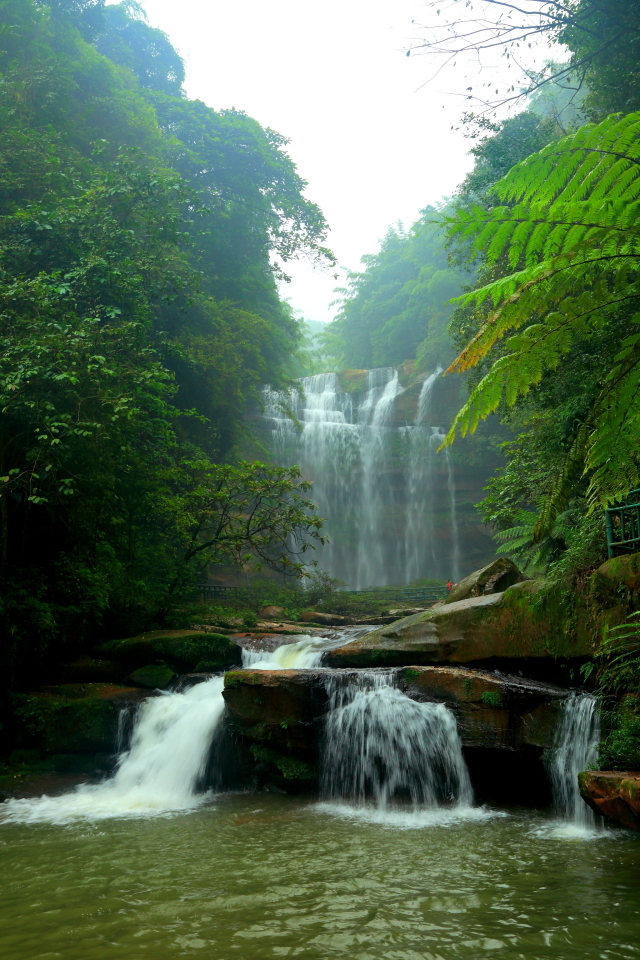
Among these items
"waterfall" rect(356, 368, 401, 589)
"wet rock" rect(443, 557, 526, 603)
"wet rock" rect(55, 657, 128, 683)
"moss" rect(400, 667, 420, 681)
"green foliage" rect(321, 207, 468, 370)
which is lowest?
"wet rock" rect(55, 657, 128, 683)

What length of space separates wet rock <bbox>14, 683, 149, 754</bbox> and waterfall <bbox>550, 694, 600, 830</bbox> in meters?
6.34

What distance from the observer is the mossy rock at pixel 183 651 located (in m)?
11.2

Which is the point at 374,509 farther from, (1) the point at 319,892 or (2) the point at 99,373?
(1) the point at 319,892

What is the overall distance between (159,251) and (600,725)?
12659 millimetres

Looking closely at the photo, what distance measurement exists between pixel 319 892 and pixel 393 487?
26.5 meters

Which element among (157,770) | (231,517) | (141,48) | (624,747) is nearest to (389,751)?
(624,747)

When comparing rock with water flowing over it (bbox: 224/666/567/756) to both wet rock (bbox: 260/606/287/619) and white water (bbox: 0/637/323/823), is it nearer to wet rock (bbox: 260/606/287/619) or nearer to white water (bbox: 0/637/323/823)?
white water (bbox: 0/637/323/823)

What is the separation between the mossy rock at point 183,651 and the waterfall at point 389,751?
130 inches

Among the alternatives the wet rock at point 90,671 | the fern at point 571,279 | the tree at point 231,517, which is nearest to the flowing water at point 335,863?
the wet rock at point 90,671

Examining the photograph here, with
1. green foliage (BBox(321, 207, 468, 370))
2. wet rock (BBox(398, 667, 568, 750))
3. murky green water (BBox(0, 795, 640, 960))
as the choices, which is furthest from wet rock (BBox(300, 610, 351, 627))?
green foliage (BBox(321, 207, 468, 370))

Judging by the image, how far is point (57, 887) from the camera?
459cm

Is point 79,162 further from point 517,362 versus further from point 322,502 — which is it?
point 322,502

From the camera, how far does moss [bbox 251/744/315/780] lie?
8.09 metres

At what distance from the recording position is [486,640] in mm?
8711
